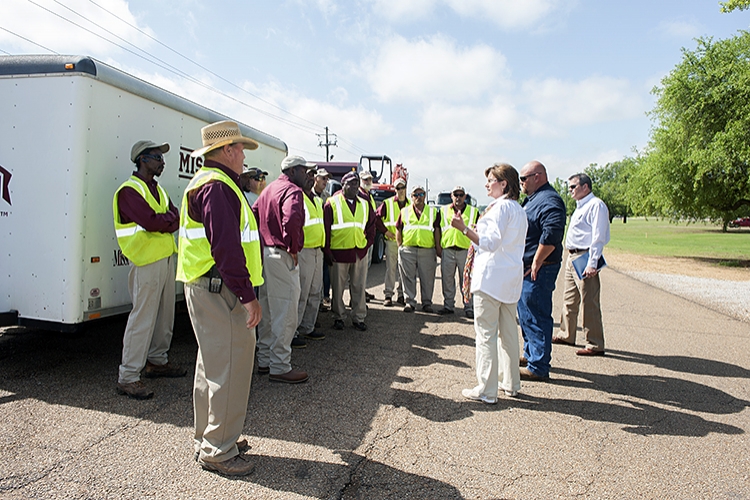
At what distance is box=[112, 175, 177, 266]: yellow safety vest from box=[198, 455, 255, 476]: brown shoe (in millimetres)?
2038

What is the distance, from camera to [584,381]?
5.39m

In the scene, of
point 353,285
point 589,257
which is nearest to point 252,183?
point 353,285

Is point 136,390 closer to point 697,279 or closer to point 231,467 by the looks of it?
point 231,467

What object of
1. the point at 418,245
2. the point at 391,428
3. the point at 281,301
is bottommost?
the point at 391,428

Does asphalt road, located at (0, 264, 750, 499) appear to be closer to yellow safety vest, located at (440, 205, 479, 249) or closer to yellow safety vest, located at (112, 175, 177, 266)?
yellow safety vest, located at (112, 175, 177, 266)

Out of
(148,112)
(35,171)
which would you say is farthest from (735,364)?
(35,171)

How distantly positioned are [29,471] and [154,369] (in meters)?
1.83

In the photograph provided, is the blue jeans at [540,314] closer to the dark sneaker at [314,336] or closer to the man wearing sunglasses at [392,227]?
the dark sneaker at [314,336]

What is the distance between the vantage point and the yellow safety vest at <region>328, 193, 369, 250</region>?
7207 mm

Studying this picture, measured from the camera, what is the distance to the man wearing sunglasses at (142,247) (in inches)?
176

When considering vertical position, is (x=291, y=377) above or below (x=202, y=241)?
below

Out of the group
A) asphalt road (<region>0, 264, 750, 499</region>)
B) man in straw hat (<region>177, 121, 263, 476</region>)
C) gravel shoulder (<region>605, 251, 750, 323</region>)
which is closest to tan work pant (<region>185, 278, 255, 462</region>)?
man in straw hat (<region>177, 121, 263, 476</region>)

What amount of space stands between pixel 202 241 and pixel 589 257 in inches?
189

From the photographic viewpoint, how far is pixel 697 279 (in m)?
14.5
